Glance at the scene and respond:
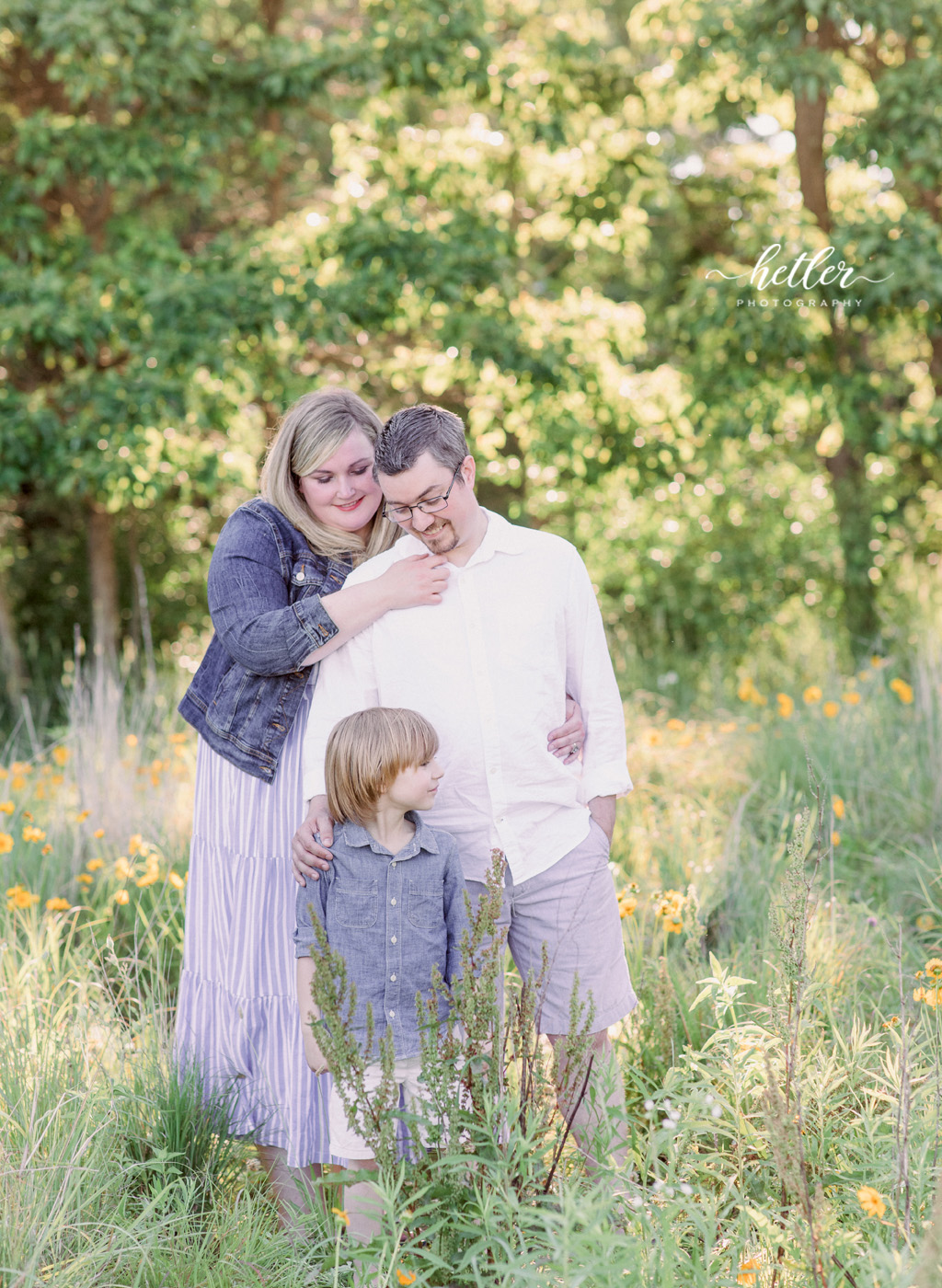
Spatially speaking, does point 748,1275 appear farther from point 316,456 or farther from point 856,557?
point 856,557

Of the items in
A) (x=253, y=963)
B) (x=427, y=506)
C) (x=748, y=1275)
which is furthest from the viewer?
(x=253, y=963)

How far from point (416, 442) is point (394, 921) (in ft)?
3.26

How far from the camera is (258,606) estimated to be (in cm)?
259

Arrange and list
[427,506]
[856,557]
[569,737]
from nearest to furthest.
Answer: [427,506] < [569,737] < [856,557]

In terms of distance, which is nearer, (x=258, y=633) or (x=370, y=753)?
(x=370, y=753)

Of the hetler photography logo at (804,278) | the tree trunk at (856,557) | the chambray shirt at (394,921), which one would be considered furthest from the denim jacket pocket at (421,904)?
the tree trunk at (856,557)

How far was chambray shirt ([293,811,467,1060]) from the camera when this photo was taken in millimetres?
2322

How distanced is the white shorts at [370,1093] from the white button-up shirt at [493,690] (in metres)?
0.42

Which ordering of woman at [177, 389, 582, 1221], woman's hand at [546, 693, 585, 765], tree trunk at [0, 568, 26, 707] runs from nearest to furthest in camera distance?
woman's hand at [546, 693, 585, 765] < woman at [177, 389, 582, 1221] < tree trunk at [0, 568, 26, 707]

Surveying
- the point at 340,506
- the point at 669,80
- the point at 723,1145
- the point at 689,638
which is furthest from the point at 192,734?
the point at 669,80

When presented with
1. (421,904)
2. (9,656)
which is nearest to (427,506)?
(421,904)

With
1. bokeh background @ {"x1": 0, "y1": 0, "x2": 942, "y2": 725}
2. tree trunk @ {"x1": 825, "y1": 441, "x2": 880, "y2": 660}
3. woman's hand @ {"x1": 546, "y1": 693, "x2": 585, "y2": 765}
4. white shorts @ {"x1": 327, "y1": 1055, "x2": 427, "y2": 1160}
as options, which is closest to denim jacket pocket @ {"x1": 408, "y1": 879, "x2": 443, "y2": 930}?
white shorts @ {"x1": 327, "y1": 1055, "x2": 427, "y2": 1160}

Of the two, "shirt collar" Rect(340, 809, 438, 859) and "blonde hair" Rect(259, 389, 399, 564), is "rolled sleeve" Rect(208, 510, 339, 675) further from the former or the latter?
"shirt collar" Rect(340, 809, 438, 859)

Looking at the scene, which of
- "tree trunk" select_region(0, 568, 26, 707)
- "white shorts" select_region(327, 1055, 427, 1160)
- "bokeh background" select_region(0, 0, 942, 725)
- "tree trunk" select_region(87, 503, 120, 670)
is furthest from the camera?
"tree trunk" select_region(87, 503, 120, 670)
